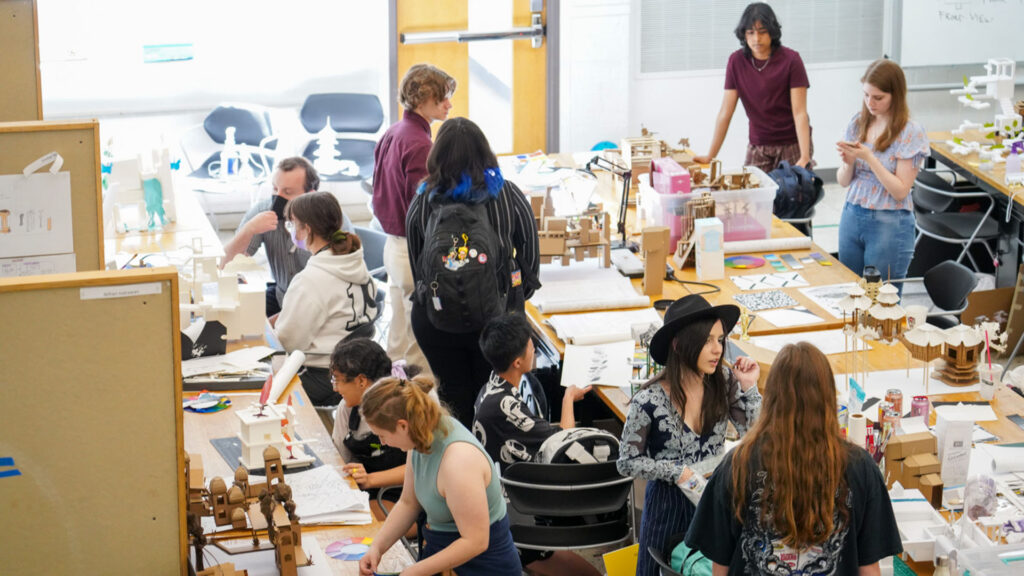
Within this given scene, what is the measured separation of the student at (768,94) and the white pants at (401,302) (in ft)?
5.90

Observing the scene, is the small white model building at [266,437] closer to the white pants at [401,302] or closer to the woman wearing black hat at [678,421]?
the woman wearing black hat at [678,421]

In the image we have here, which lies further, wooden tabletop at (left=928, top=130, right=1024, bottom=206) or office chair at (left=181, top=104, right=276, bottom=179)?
office chair at (left=181, top=104, right=276, bottom=179)

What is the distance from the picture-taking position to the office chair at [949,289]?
5.02m

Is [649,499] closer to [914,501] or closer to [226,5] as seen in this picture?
[914,501]

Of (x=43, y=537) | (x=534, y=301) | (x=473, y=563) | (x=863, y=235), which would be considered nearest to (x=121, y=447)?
(x=43, y=537)

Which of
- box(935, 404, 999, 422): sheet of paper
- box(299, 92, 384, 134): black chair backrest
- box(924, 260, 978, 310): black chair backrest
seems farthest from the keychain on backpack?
box(299, 92, 384, 134): black chair backrest

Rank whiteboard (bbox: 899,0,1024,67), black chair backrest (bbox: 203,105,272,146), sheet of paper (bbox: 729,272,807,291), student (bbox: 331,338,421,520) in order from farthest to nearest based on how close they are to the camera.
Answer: whiteboard (bbox: 899,0,1024,67) → black chair backrest (bbox: 203,105,272,146) → sheet of paper (bbox: 729,272,807,291) → student (bbox: 331,338,421,520)

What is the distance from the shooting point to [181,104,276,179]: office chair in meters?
7.93

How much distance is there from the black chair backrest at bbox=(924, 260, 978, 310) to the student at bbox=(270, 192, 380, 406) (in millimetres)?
2491

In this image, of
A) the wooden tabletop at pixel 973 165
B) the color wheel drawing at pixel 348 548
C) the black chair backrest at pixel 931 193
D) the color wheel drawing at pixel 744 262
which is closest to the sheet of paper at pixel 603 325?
the color wheel drawing at pixel 744 262

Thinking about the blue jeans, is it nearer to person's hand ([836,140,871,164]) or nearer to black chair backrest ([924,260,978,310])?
black chair backrest ([924,260,978,310])

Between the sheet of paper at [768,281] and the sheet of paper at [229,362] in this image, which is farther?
the sheet of paper at [768,281]

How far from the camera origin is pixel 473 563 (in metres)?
3.28

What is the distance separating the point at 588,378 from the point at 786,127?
109 inches
